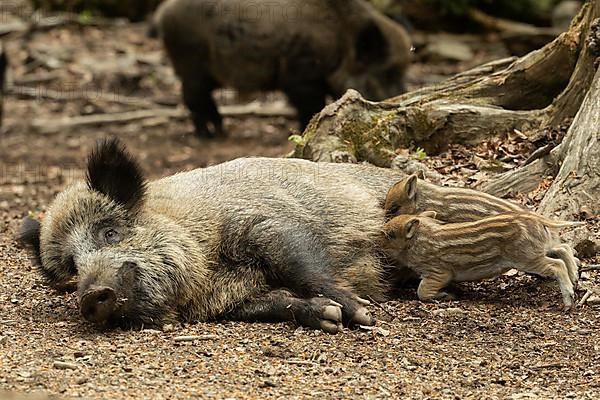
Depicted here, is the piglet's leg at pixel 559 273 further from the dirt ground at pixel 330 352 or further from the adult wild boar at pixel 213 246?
the adult wild boar at pixel 213 246

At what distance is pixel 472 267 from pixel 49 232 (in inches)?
91.9

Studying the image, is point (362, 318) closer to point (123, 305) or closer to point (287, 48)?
point (123, 305)

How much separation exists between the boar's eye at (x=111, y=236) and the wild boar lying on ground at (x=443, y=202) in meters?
1.62

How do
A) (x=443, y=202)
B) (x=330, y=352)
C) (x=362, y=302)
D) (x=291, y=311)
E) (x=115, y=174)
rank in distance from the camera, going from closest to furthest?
1. (x=330, y=352)
2. (x=291, y=311)
3. (x=362, y=302)
4. (x=115, y=174)
5. (x=443, y=202)

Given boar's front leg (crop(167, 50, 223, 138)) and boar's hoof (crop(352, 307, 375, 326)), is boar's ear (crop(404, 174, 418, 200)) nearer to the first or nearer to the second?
boar's hoof (crop(352, 307, 375, 326))

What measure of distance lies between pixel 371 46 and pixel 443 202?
8.00 m

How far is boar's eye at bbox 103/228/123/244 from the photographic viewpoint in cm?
525

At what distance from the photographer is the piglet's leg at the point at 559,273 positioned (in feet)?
16.9

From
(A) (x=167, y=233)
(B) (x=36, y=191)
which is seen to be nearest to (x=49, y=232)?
(A) (x=167, y=233)

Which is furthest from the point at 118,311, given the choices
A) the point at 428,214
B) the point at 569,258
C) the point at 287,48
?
the point at 287,48

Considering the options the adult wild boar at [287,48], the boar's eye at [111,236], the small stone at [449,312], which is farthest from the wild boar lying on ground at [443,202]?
the adult wild boar at [287,48]

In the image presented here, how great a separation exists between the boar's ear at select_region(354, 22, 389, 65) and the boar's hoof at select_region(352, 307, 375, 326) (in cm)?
858

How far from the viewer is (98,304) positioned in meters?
4.76

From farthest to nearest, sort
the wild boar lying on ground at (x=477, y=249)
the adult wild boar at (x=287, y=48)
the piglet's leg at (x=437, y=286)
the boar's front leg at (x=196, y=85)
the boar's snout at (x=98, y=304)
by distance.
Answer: the boar's front leg at (x=196, y=85)
the adult wild boar at (x=287, y=48)
the piglet's leg at (x=437, y=286)
the wild boar lying on ground at (x=477, y=249)
the boar's snout at (x=98, y=304)
